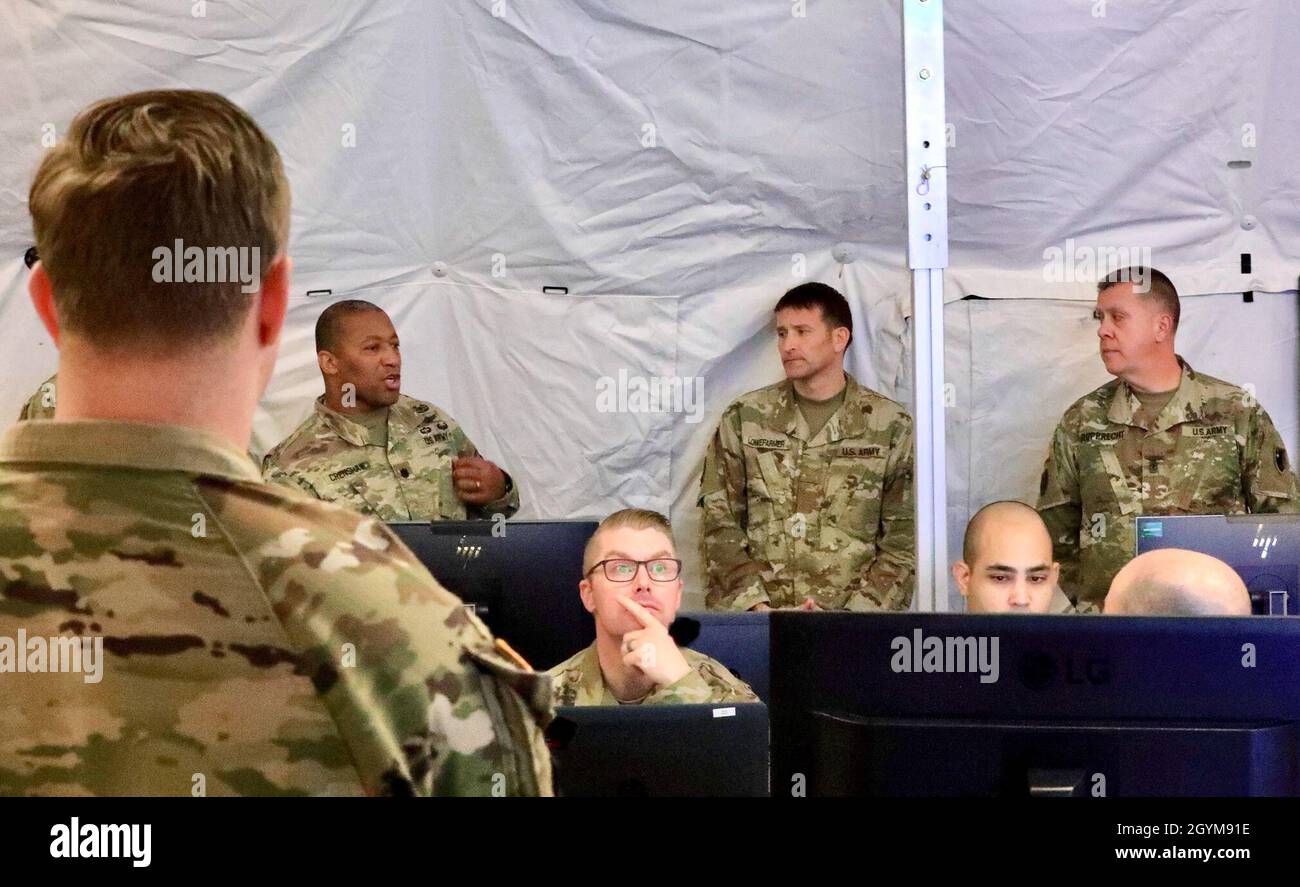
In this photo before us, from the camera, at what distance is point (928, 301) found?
3230mm

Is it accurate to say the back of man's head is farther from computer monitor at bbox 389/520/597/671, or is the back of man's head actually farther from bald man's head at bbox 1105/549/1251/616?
bald man's head at bbox 1105/549/1251/616

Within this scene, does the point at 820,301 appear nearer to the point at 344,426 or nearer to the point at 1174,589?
the point at 344,426

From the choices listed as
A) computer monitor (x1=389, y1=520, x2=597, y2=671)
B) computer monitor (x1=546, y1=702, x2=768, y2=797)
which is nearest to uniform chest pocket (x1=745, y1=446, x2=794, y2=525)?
computer monitor (x1=389, y1=520, x2=597, y2=671)

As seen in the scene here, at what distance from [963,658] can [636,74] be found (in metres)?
2.76

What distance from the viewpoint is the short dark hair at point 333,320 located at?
3863 millimetres

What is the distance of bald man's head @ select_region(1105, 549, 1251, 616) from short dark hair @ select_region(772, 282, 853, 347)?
1.98m

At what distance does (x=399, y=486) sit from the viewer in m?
3.91

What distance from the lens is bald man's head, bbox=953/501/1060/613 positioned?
300 cm

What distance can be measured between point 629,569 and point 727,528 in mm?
1426

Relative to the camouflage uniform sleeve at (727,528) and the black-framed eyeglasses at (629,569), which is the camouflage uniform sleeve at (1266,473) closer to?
the camouflage uniform sleeve at (727,528)
